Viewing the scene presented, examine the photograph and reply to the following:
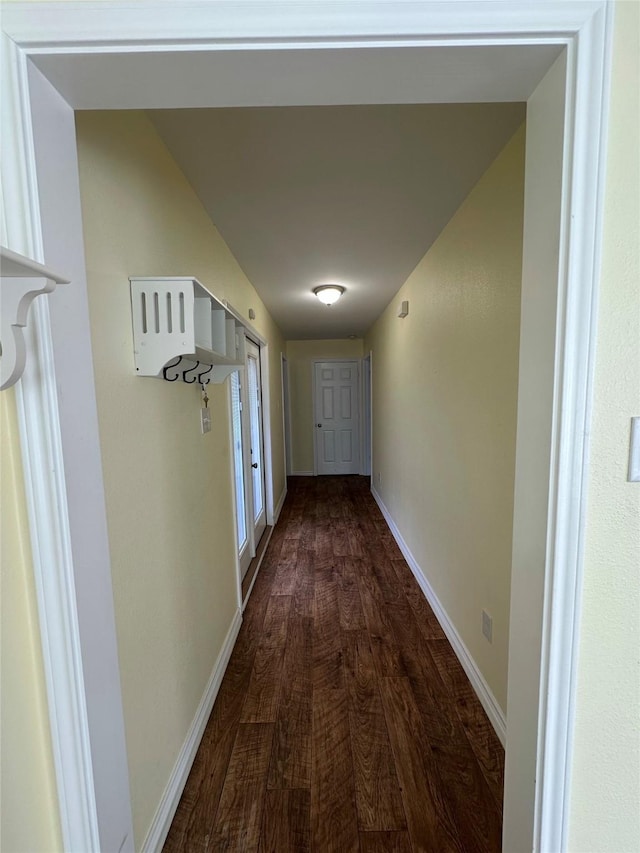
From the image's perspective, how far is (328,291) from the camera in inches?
124

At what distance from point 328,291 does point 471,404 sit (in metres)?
1.83

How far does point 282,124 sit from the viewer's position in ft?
4.17

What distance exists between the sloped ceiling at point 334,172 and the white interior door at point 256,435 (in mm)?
1082

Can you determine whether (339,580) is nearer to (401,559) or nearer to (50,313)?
(401,559)

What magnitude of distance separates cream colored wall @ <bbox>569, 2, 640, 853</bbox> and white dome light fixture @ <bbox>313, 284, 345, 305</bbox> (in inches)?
102

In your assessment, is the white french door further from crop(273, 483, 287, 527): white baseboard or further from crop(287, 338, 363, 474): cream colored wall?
crop(287, 338, 363, 474): cream colored wall

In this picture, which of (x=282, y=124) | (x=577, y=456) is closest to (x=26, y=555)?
(x=577, y=456)

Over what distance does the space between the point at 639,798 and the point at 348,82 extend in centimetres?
153

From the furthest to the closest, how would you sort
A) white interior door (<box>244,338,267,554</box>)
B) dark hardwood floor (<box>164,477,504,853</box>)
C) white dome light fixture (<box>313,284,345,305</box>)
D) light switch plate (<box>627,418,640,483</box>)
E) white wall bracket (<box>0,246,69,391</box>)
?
1. white interior door (<box>244,338,267,554</box>)
2. white dome light fixture (<box>313,284,345,305</box>)
3. dark hardwood floor (<box>164,477,504,853</box>)
4. light switch plate (<box>627,418,640,483</box>)
5. white wall bracket (<box>0,246,69,391</box>)

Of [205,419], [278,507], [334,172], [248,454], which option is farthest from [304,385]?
[334,172]

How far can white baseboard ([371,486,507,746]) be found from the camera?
1.51m

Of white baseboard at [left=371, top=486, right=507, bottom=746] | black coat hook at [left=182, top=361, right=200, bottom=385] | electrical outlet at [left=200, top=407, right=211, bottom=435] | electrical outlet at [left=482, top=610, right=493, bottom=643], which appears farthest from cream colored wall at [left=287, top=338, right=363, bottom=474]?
electrical outlet at [left=482, top=610, right=493, bottom=643]

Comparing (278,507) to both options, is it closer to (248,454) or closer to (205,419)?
(248,454)

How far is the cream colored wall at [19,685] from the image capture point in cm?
63
